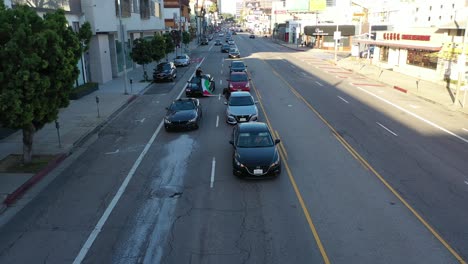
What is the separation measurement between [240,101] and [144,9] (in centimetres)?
3872

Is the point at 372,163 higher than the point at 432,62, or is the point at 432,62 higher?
the point at 432,62

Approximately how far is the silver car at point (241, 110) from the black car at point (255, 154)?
5.05 meters

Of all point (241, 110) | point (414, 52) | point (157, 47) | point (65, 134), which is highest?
point (157, 47)

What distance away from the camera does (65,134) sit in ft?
65.3

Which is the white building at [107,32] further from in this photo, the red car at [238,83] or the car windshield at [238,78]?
the red car at [238,83]

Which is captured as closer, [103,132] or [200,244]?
[200,244]

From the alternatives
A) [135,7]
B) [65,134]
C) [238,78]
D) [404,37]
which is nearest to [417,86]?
[404,37]

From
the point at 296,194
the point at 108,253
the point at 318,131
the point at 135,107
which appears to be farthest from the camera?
the point at 135,107

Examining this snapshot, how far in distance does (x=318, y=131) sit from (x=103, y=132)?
37.4 feet

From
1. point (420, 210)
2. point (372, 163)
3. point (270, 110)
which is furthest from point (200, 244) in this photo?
point (270, 110)

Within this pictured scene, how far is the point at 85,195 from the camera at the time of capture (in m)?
13.1

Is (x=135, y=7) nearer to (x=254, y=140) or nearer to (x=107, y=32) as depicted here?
(x=107, y=32)

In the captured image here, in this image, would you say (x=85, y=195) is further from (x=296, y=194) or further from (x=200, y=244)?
(x=296, y=194)

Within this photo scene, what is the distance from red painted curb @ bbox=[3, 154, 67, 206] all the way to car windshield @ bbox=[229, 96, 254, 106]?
30.5ft
